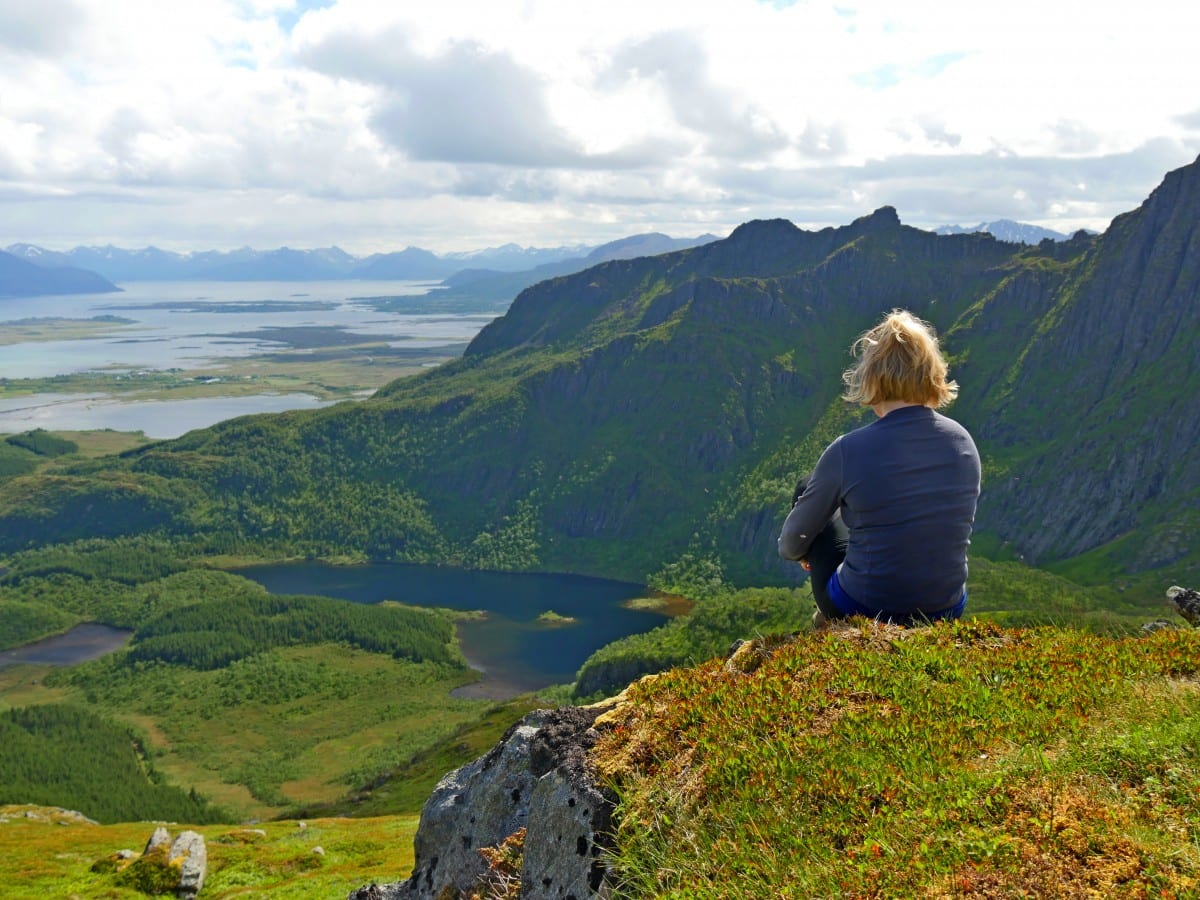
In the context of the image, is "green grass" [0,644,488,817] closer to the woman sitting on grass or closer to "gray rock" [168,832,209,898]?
"gray rock" [168,832,209,898]

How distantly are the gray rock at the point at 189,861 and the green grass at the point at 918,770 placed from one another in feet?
128

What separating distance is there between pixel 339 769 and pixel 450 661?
159ft

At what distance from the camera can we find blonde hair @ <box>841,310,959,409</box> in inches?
408

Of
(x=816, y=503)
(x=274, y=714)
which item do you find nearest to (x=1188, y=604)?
(x=816, y=503)

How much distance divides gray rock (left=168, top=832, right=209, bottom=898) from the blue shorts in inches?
1599

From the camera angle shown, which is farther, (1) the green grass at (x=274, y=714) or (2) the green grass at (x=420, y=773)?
(1) the green grass at (x=274, y=714)

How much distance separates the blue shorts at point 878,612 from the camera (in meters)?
11.1

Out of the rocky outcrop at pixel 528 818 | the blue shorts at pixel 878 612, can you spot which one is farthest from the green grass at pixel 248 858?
the blue shorts at pixel 878 612

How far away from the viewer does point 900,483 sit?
10250 millimetres

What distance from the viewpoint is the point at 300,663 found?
19325cm

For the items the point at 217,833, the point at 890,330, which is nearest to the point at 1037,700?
the point at 890,330

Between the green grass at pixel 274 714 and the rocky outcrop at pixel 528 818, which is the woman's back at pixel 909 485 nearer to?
the rocky outcrop at pixel 528 818

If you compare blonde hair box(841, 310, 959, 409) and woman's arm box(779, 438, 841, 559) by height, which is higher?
blonde hair box(841, 310, 959, 409)

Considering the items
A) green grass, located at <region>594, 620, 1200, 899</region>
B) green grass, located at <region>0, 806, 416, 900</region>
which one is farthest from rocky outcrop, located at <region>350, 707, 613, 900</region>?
green grass, located at <region>0, 806, 416, 900</region>
